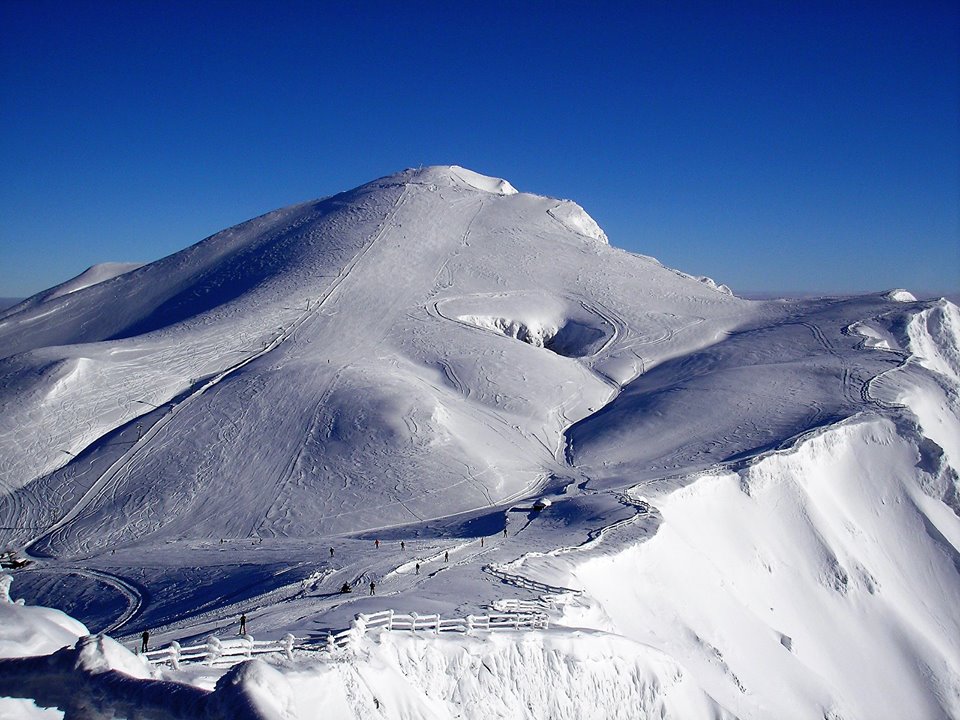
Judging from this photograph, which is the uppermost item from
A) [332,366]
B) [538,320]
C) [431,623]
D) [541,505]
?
[538,320]

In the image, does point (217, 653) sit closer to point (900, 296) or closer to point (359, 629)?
point (359, 629)

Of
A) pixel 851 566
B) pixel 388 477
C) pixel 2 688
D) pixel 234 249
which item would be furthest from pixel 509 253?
pixel 2 688

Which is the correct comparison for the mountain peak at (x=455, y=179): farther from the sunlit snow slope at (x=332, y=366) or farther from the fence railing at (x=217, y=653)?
the fence railing at (x=217, y=653)

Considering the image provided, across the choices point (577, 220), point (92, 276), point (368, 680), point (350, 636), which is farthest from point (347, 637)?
point (92, 276)

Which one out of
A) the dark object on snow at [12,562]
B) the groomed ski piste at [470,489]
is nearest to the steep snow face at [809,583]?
the groomed ski piste at [470,489]

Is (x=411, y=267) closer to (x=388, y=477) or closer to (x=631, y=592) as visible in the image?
(x=388, y=477)

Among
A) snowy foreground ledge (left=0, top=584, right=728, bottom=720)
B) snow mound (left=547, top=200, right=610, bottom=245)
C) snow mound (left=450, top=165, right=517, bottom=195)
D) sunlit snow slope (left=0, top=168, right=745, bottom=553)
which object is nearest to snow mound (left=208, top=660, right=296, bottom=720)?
snowy foreground ledge (left=0, top=584, right=728, bottom=720)
